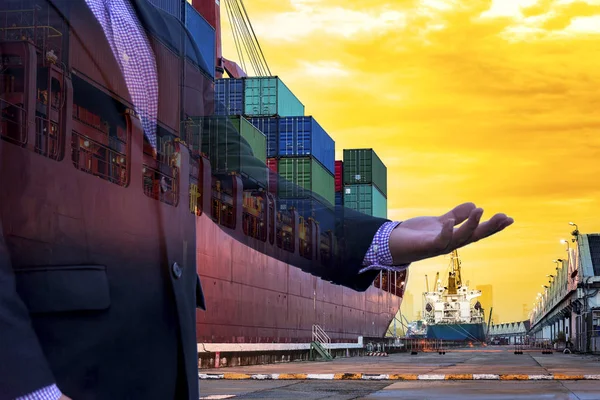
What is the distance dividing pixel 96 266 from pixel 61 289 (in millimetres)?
174

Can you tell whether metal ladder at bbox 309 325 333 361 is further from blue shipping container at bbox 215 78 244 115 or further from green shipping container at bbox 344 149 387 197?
green shipping container at bbox 344 149 387 197

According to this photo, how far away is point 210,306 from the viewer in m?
31.1

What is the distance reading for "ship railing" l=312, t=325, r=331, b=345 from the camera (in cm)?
4725

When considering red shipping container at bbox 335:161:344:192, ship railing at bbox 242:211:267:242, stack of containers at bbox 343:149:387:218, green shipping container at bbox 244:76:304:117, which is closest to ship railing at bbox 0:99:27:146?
ship railing at bbox 242:211:267:242

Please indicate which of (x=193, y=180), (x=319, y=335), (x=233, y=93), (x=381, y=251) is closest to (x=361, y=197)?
(x=319, y=335)

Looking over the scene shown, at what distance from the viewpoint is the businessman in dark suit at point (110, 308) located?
1902 mm

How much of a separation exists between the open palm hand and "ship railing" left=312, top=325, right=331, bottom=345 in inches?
1712

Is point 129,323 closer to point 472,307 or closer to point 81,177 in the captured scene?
point 81,177

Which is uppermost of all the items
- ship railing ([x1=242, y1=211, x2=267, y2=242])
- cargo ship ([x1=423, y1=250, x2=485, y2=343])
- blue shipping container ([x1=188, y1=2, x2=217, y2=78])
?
blue shipping container ([x1=188, y1=2, x2=217, y2=78])

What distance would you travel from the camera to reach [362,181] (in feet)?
208

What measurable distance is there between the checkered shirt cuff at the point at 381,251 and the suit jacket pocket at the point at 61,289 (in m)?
1.75

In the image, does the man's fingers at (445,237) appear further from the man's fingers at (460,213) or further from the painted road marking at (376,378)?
the painted road marking at (376,378)

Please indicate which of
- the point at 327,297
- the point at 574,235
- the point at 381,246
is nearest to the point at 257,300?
the point at 327,297

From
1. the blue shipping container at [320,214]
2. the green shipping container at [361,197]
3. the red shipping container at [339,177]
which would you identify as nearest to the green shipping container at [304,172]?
the green shipping container at [361,197]
